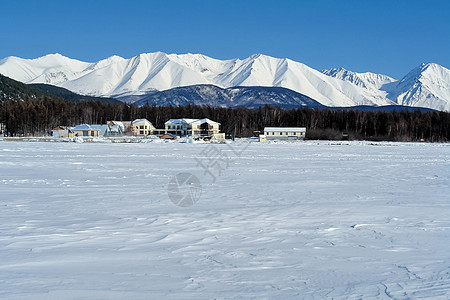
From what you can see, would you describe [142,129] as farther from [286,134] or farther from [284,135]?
[286,134]

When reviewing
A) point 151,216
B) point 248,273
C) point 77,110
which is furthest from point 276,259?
point 77,110

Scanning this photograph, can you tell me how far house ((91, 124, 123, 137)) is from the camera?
72.5 m

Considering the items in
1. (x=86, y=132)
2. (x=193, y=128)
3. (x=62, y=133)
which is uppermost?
(x=193, y=128)

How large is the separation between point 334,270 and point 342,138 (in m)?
74.7

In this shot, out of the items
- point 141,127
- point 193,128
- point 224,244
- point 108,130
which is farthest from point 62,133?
point 224,244

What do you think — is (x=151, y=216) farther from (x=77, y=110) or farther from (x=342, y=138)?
(x=77, y=110)

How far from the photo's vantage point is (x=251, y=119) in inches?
3664

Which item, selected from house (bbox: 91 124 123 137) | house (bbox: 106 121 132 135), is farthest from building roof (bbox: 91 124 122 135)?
house (bbox: 106 121 132 135)

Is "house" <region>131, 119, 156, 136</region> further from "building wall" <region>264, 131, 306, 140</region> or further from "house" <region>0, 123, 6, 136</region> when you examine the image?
"building wall" <region>264, 131, 306, 140</region>

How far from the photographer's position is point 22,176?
14609 millimetres

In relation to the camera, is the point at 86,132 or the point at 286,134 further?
the point at 286,134

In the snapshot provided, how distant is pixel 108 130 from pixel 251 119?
33192 mm

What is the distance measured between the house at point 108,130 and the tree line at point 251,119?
29.6 ft

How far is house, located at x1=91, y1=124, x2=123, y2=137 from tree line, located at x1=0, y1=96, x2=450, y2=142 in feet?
29.6
